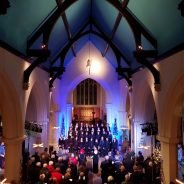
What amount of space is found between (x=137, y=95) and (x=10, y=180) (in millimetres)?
7549

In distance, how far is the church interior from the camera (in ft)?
30.3

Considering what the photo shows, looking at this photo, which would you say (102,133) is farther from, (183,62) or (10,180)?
(183,62)

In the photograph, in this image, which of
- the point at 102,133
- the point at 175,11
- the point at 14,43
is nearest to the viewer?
the point at 175,11

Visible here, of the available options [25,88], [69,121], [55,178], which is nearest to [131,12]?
[25,88]

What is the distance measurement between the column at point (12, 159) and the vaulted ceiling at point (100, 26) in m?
2.23

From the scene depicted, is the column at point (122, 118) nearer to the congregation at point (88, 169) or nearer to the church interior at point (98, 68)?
the church interior at point (98, 68)

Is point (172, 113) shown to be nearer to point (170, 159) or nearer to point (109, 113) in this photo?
point (170, 159)

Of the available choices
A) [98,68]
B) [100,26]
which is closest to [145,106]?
[100,26]

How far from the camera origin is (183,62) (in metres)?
8.54

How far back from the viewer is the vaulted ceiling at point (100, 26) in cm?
870

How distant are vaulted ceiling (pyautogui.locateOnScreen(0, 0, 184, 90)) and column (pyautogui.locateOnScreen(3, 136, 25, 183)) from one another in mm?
2234

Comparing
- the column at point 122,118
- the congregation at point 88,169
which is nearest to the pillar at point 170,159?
the congregation at point 88,169

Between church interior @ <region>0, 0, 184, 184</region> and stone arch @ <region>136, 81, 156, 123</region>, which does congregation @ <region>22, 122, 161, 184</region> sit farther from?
stone arch @ <region>136, 81, 156, 123</region>

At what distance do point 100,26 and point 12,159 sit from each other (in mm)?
8412
